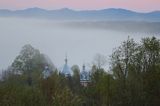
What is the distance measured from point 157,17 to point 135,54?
456 ft

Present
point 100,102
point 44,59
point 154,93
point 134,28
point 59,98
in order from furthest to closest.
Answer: point 134,28, point 44,59, point 100,102, point 154,93, point 59,98

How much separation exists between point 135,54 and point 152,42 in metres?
1.43

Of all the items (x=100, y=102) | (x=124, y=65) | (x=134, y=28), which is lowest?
(x=100, y=102)

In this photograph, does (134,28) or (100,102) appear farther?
(134,28)

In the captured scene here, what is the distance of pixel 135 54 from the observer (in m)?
31.9

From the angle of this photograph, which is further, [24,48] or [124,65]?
[24,48]

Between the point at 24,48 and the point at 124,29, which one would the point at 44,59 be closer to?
the point at 24,48

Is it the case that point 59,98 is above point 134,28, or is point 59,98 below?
below

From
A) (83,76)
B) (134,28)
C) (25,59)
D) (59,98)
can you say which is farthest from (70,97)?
(134,28)

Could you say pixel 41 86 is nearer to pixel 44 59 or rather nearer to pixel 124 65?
pixel 124 65

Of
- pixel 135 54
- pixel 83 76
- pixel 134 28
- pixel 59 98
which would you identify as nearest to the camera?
pixel 59 98

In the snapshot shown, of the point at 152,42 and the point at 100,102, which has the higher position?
the point at 152,42

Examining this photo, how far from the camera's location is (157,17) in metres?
168

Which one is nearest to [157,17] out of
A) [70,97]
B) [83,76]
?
[83,76]
